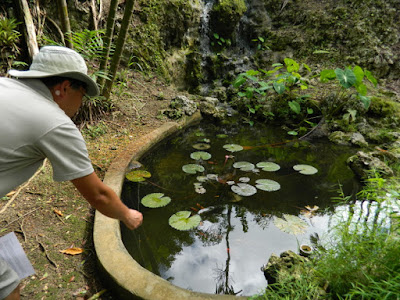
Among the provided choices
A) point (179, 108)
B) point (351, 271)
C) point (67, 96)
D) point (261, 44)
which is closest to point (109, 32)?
point (179, 108)

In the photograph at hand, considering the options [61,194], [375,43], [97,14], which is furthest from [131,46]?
[375,43]

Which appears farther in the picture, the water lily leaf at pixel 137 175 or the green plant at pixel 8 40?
the green plant at pixel 8 40

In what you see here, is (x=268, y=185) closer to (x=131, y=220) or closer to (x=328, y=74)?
(x=131, y=220)

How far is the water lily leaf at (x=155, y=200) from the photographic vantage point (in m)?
2.72

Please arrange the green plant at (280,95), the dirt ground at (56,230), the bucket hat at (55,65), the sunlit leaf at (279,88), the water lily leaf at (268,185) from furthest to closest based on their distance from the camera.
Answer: the green plant at (280,95) → the sunlit leaf at (279,88) → the water lily leaf at (268,185) → the dirt ground at (56,230) → the bucket hat at (55,65)

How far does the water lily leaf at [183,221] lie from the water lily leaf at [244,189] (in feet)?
2.34

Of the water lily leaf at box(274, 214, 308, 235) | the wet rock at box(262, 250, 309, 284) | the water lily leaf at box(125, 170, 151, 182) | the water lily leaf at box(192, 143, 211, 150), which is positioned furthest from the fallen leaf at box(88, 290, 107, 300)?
the water lily leaf at box(192, 143, 211, 150)

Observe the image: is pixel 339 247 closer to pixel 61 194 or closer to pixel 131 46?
pixel 61 194

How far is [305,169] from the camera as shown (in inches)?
147

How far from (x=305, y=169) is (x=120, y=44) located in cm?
340

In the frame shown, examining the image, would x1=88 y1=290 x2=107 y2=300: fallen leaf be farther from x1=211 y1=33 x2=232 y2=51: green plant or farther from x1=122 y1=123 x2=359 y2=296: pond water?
x1=211 y1=33 x2=232 y2=51: green plant

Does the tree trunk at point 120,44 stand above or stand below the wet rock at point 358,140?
above

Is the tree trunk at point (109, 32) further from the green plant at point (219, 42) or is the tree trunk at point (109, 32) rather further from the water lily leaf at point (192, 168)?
the green plant at point (219, 42)

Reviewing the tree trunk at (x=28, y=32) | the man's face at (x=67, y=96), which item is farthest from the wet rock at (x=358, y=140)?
the tree trunk at (x=28, y=32)
